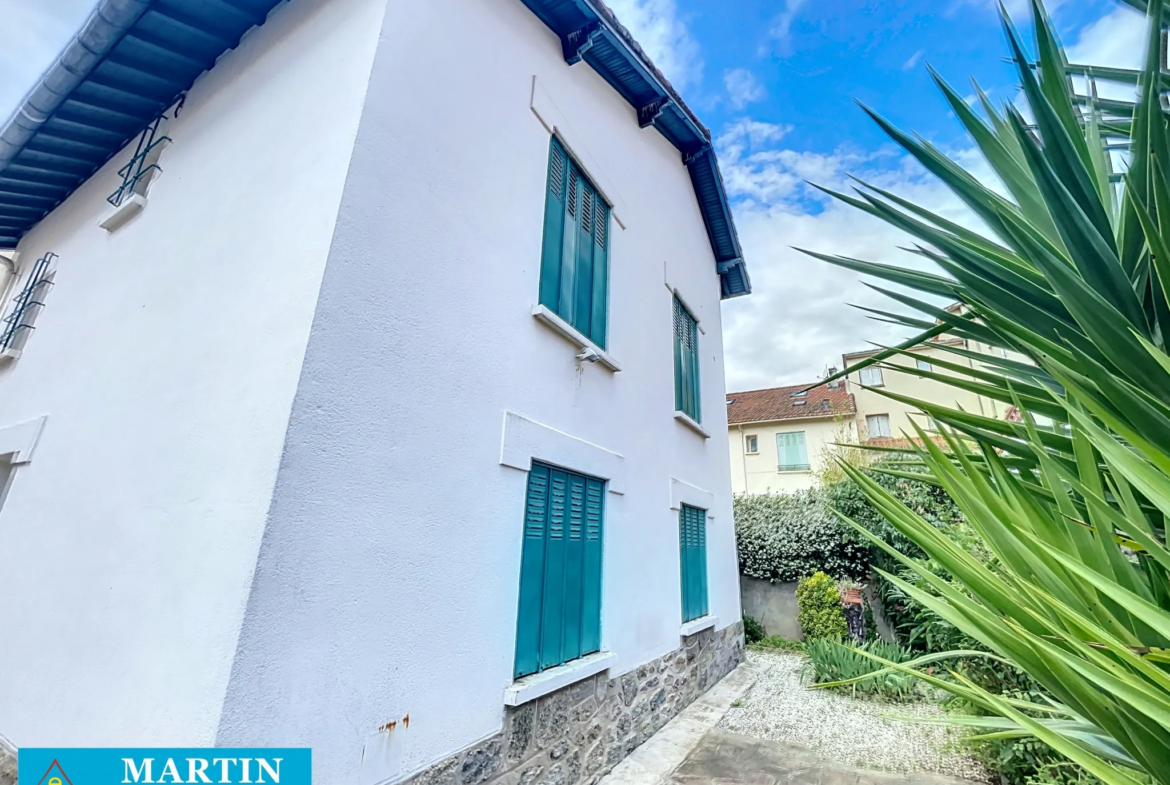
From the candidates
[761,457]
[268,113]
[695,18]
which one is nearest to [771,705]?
[268,113]

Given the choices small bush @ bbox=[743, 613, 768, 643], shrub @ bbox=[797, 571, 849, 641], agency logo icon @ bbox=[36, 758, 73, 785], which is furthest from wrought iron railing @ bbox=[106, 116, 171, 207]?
small bush @ bbox=[743, 613, 768, 643]

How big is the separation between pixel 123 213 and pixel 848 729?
381 inches

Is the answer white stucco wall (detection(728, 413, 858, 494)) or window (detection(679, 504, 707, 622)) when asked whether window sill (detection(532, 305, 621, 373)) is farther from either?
white stucco wall (detection(728, 413, 858, 494))

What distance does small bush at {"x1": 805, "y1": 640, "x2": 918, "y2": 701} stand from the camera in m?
6.76

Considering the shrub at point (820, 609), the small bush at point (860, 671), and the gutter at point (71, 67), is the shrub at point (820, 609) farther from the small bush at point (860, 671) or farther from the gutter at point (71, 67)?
the gutter at point (71, 67)

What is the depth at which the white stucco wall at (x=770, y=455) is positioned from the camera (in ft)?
77.3

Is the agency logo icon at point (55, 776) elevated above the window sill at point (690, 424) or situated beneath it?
situated beneath

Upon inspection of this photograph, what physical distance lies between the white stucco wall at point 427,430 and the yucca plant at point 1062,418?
2533mm

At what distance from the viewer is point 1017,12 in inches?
103

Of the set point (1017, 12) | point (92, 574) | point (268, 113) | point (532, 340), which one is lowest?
point (92, 574)

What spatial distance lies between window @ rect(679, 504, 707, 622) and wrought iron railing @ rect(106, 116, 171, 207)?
296 inches

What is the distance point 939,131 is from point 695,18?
5.77 m

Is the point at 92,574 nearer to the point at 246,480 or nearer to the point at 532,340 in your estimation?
the point at 246,480

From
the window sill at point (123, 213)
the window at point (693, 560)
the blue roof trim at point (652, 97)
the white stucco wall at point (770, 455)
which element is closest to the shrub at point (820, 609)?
the window at point (693, 560)
